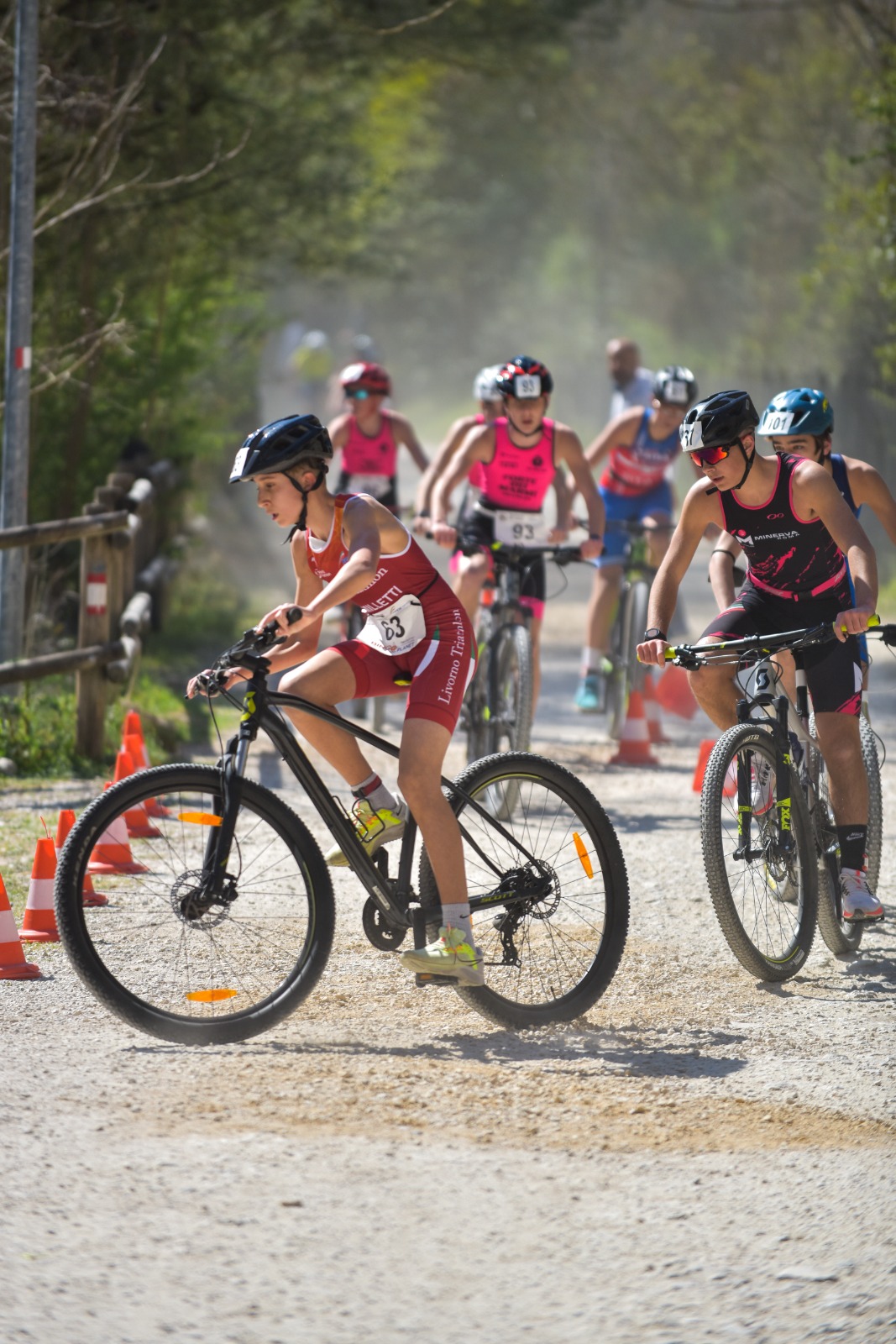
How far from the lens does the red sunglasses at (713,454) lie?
6.03 metres

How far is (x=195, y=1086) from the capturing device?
4.79 m

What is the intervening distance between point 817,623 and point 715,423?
0.89 metres

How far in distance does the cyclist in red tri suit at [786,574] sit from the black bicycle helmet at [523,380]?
2.85 metres

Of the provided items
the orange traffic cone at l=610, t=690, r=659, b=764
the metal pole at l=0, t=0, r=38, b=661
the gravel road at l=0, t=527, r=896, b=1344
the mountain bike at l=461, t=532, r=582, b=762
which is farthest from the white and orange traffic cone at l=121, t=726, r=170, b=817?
the orange traffic cone at l=610, t=690, r=659, b=764

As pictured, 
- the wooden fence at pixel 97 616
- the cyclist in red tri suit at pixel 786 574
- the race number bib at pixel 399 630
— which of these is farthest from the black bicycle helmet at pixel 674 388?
the race number bib at pixel 399 630

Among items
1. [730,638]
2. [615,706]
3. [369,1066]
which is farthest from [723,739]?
[615,706]

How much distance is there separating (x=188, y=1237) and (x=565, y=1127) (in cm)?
117

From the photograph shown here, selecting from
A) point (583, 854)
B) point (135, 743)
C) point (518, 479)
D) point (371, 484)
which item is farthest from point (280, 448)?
point (371, 484)

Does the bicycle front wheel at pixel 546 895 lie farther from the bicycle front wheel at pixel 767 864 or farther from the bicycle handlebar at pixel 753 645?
the bicycle handlebar at pixel 753 645

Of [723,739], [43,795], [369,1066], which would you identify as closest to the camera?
[369,1066]

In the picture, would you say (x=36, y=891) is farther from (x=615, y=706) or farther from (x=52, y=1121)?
(x=615, y=706)

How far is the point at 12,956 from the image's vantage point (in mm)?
5906

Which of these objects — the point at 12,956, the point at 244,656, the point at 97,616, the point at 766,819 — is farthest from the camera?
the point at 97,616

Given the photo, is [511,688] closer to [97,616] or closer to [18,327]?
[97,616]
